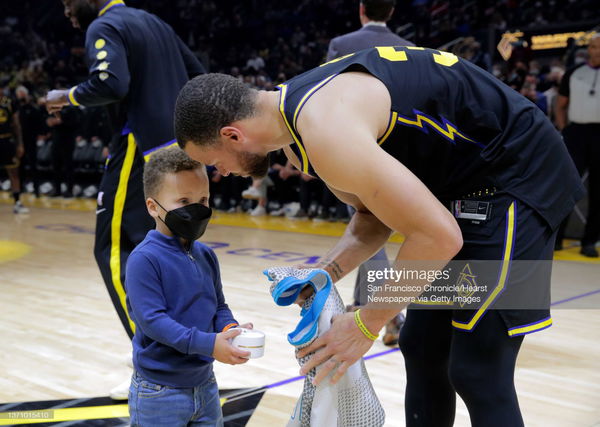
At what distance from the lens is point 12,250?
6656 mm

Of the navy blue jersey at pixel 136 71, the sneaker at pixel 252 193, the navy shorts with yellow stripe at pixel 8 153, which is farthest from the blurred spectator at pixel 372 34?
the navy shorts with yellow stripe at pixel 8 153

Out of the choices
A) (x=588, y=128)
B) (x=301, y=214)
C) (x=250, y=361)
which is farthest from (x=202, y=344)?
(x=301, y=214)

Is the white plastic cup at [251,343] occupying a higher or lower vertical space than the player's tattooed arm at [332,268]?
lower

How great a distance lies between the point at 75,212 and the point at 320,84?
938cm

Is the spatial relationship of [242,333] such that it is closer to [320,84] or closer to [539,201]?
[320,84]

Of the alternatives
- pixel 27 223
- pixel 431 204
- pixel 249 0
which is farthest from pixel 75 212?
pixel 249 0

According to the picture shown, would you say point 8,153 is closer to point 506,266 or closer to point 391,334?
point 391,334

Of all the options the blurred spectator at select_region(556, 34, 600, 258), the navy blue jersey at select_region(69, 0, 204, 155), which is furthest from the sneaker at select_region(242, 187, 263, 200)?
the navy blue jersey at select_region(69, 0, 204, 155)

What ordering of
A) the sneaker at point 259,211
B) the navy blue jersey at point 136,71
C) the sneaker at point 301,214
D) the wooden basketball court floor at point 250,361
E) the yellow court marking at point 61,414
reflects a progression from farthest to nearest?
the sneaker at point 259,211 → the sneaker at point 301,214 → the navy blue jersey at point 136,71 → the wooden basketball court floor at point 250,361 → the yellow court marking at point 61,414

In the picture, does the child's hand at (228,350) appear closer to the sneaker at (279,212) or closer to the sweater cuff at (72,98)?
the sweater cuff at (72,98)

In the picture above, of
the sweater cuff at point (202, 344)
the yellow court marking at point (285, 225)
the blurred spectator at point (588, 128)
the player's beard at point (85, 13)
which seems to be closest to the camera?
the sweater cuff at point (202, 344)

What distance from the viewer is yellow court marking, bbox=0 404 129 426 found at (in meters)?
2.57

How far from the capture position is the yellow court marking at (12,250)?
6.26 metres

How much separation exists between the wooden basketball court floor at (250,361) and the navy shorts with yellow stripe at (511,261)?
114cm
